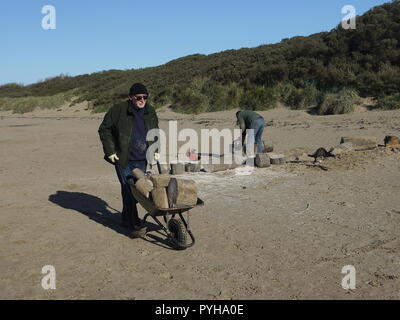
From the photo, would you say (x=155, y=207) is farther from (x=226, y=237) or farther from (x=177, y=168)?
(x=177, y=168)

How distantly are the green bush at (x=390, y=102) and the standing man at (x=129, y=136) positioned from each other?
13.6m

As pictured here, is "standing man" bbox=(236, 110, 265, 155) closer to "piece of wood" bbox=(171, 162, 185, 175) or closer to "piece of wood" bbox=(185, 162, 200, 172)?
"piece of wood" bbox=(185, 162, 200, 172)

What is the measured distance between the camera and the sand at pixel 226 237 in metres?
3.89

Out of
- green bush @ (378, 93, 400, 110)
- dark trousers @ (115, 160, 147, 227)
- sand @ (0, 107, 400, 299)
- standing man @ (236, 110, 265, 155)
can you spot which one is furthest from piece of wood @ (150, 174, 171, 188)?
green bush @ (378, 93, 400, 110)

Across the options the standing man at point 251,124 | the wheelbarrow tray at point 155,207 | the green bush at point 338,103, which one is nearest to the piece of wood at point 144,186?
the wheelbarrow tray at point 155,207

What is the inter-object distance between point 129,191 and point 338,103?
13.9m

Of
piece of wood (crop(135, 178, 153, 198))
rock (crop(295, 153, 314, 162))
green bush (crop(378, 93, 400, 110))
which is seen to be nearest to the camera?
piece of wood (crop(135, 178, 153, 198))

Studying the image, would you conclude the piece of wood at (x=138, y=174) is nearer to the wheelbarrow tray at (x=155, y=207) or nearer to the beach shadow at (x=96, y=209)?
the wheelbarrow tray at (x=155, y=207)

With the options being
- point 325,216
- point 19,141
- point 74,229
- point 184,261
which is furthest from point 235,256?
point 19,141

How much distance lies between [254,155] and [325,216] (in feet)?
13.4

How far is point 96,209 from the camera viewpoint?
679 centimetres

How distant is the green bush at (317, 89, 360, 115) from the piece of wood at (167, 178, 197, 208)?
45.1ft

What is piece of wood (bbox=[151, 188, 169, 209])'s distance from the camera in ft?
15.2
